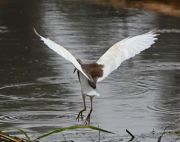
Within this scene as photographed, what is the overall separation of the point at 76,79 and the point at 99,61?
3508 millimetres

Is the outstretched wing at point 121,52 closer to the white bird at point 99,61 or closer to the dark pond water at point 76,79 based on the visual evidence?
the white bird at point 99,61

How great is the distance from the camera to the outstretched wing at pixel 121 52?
24.5ft

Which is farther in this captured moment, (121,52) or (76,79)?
(76,79)

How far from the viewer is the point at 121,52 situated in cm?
769

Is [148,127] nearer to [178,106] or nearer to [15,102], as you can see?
[178,106]

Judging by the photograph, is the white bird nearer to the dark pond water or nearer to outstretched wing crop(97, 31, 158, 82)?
outstretched wing crop(97, 31, 158, 82)

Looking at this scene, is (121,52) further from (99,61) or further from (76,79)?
(76,79)

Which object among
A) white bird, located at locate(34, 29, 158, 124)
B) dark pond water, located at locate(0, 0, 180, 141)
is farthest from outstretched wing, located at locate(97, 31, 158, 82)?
dark pond water, located at locate(0, 0, 180, 141)

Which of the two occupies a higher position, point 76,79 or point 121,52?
point 121,52

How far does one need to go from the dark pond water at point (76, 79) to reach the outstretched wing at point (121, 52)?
31.0 inches

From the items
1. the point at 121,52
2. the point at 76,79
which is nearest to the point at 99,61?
the point at 121,52

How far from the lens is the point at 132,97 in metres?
9.79

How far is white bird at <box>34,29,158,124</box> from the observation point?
720cm

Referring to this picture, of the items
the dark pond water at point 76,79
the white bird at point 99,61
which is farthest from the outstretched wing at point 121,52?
the dark pond water at point 76,79
